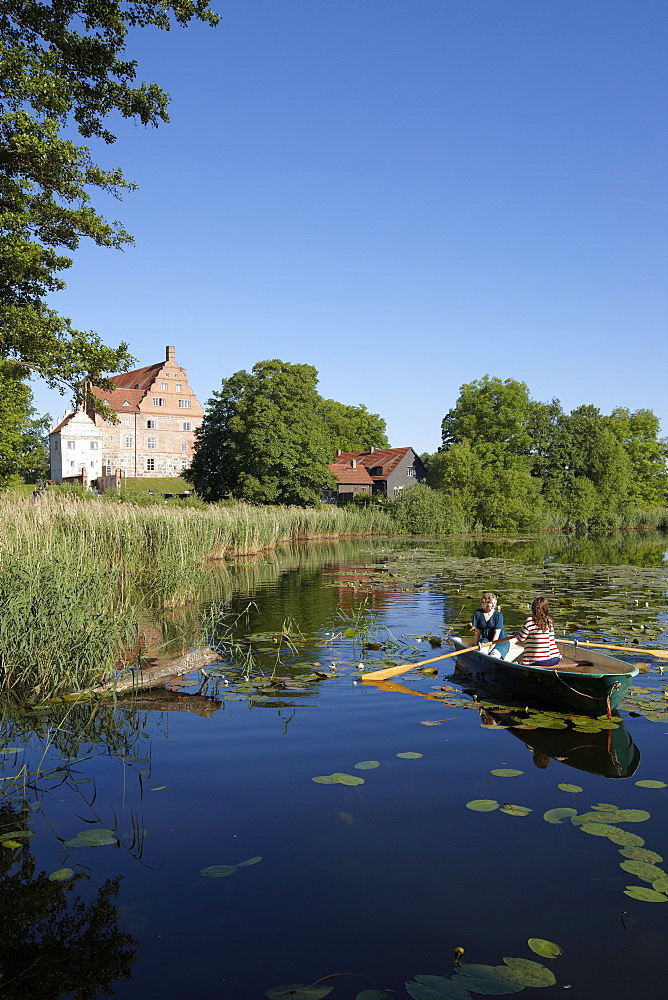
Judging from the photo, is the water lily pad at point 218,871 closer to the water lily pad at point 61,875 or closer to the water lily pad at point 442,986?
the water lily pad at point 61,875

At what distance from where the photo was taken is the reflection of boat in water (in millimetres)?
6711

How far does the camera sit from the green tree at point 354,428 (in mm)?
79625

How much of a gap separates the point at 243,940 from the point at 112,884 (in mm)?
1074

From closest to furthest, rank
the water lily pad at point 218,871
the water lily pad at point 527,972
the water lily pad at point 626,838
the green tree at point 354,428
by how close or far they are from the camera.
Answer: the water lily pad at point 527,972
the water lily pad at point 218,871
the water lily pad at point 626,838
the green tree at point 354,428

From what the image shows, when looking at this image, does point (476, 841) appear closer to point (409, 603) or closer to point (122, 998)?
point (122, 998)

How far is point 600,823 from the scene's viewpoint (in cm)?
538

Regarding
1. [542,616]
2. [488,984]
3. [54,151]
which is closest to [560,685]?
[542,616]

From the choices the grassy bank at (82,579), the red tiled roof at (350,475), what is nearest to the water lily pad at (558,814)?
the grassy bank at (82,579)

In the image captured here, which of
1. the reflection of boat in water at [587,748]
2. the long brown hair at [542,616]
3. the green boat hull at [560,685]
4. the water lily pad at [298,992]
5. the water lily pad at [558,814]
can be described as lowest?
the reflection of boat in water at [587,748]

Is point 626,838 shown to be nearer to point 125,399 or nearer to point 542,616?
point 542,616

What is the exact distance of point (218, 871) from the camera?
4.74 metres

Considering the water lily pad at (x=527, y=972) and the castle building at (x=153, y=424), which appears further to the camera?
the castle building at (x=153, y=424)

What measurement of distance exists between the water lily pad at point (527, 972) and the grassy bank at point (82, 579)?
16.5 feet

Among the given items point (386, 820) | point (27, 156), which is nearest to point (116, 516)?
point (27, 156)
